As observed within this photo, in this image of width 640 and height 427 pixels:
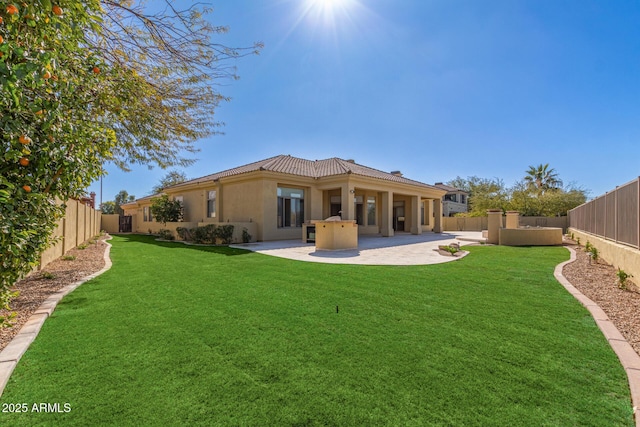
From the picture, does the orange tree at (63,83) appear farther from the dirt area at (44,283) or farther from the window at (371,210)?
the window at (371,210)

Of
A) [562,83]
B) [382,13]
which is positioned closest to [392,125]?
[562,83]

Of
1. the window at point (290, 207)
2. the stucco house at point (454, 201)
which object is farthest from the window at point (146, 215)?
the stucco house at point (454, 201)

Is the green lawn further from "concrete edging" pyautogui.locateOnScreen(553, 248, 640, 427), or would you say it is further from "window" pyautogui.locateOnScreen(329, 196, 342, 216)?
"window" pyautogui.locateOnScreen(329, 196, 342, 216)

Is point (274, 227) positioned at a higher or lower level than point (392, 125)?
lower

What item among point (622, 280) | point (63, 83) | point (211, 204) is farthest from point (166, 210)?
point (622, 280)

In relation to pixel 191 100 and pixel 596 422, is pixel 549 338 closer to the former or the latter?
pixel 596 422

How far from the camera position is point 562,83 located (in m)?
12.1

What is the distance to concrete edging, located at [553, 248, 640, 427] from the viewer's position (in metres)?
2.60

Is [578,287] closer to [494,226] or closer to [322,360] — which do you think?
[322,360]

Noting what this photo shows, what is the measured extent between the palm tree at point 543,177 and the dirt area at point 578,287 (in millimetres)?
45307

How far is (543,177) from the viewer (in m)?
47.2

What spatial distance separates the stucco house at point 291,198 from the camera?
56.4ft

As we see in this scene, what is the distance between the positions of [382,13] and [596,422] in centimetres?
1003

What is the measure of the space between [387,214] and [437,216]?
8769 millimetres
